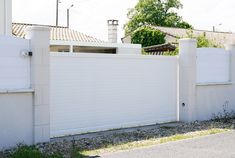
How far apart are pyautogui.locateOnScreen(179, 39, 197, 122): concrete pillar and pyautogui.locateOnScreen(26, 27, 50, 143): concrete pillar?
15.5ft

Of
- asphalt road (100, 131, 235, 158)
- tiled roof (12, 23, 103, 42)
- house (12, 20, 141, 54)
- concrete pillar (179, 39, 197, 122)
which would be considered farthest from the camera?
tiled roof (12, 23, 103, 42)

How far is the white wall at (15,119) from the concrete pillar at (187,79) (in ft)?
16.8

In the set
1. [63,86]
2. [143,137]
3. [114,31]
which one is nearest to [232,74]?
[143,137]

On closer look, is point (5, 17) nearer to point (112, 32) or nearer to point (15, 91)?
point (15, 91)

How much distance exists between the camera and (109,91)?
11.0 metres

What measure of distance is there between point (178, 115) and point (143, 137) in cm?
290

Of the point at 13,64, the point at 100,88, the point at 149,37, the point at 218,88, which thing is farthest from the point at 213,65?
the point at 149,37

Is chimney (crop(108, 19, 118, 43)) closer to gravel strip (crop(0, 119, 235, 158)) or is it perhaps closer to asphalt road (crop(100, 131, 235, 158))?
gravel strip (crop(0, 119, 235, 158))

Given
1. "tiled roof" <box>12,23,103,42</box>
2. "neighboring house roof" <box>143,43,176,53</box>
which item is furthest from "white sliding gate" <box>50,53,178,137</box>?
"neighboring house roof" <box>143,43,176,53</box>

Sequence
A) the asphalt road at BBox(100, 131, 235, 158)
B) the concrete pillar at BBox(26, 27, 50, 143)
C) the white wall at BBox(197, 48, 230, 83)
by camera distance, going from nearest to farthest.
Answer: the asphalt road at BBox(100, 131, 235, 158), the concrete pillar at BBox(26, 27, 50, 143), the white wall at BBox(197, 48, 230, 83)

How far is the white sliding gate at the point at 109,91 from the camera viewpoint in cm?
1008

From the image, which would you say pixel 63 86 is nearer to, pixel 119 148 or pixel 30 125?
pixel 30 125

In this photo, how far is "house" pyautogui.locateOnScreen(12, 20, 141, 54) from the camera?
23.2 metres

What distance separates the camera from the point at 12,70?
8789 mm
